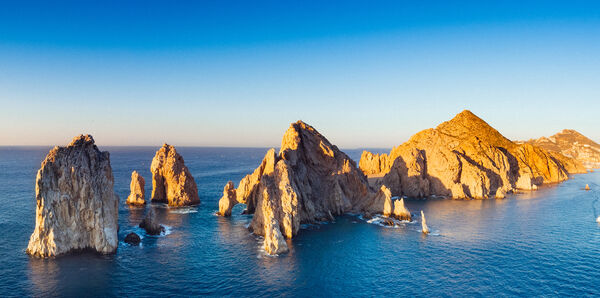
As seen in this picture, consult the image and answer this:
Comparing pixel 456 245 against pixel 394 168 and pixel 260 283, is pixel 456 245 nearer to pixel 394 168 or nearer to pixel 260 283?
pixel 260 283

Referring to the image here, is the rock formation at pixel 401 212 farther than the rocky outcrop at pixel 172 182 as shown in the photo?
No

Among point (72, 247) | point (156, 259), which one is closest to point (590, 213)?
point (156, 259)

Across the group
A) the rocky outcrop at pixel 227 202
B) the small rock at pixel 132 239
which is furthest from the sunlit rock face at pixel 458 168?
the small rock at pixel 132 239

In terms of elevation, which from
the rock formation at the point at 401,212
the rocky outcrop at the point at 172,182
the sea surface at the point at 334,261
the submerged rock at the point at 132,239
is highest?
the rocky outcrop at the point at 172,182

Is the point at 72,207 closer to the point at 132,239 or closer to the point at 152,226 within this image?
the point at 132,239

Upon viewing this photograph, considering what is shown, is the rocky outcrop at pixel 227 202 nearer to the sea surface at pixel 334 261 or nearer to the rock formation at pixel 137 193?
the sea surface at pixel 334 261

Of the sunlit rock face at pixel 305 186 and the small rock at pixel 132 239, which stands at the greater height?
the sunlit rock face at pixel 305 186
